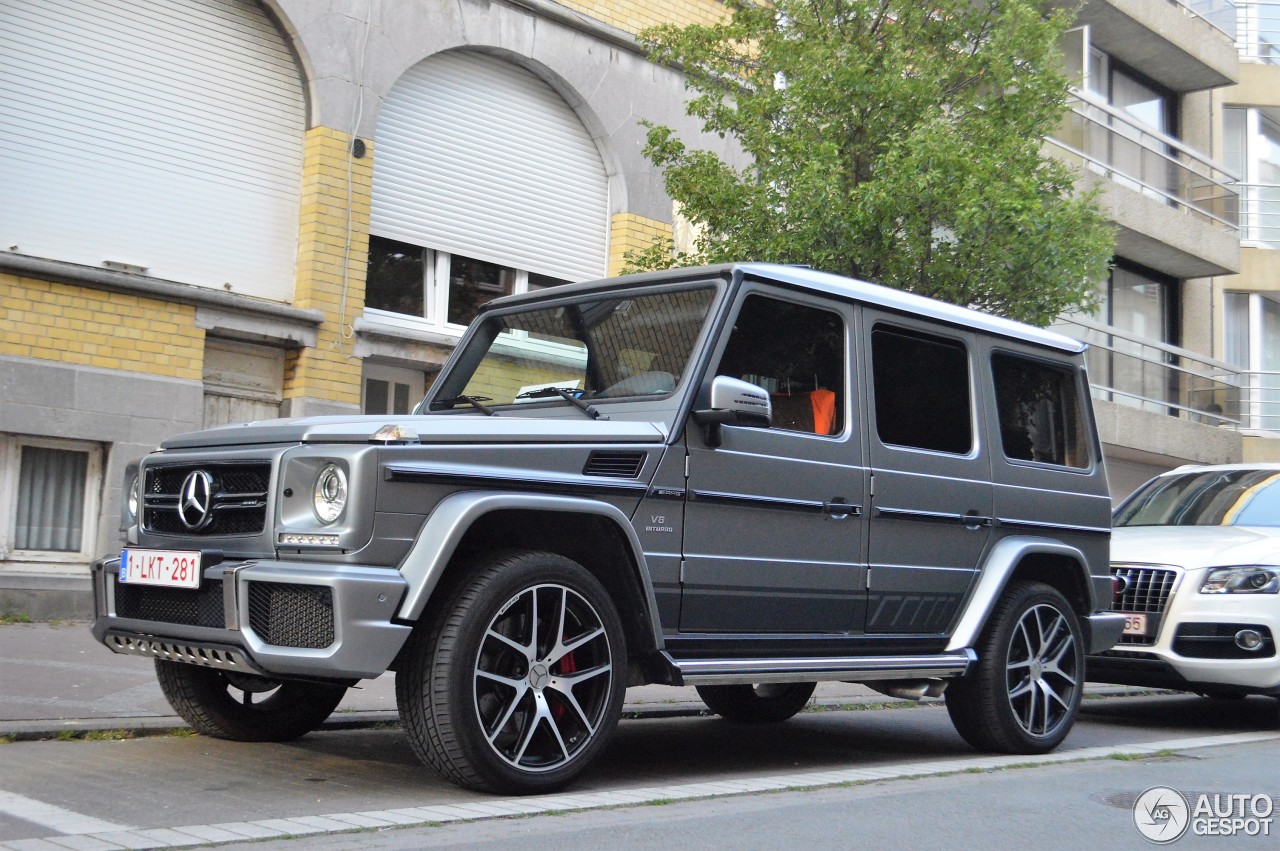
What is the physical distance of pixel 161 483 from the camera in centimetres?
593

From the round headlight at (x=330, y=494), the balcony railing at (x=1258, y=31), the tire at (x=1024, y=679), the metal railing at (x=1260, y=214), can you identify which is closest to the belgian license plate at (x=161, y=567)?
the round headlight at (x=330, y=494)

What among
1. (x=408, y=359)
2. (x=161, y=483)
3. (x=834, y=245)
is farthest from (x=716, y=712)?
(x=408, y=359)

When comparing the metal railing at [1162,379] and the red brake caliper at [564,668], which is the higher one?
the metal railing at [1162,379]

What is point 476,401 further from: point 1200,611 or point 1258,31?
point 1258,31

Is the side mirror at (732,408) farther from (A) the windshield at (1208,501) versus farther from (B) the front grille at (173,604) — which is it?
(A) the windshield at (1208,501)

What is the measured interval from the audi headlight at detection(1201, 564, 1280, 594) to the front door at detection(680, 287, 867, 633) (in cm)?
342

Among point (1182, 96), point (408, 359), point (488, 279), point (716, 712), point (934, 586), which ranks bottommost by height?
point (716, 712)

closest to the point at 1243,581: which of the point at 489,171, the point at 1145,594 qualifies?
the point at 1145,594

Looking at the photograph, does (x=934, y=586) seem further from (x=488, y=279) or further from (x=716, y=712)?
(x=488, y=279)

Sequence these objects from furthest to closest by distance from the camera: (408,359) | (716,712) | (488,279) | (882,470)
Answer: (488,279), (408,359), (716,712), (882,470)

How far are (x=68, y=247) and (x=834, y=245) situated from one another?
6393mm

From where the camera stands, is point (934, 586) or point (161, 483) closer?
point (161, 483)

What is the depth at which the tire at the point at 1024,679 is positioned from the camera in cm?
722

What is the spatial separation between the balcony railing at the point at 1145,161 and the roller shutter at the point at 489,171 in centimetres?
885
